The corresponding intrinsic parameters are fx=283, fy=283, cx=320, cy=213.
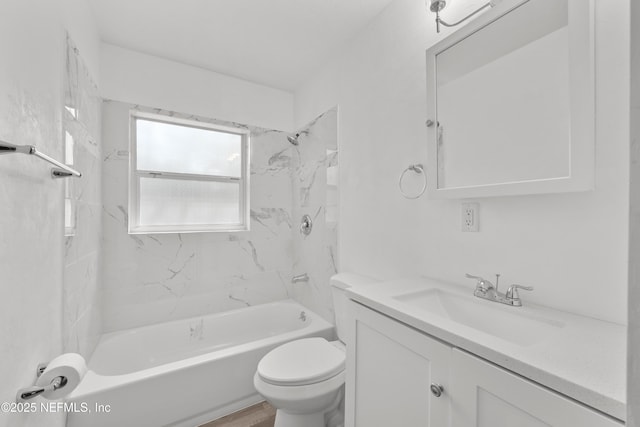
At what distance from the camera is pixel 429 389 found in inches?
32.5

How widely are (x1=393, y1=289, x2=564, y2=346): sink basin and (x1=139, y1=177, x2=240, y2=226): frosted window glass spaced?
1881mm

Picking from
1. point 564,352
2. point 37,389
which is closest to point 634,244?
point 564,352

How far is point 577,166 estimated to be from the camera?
869mm

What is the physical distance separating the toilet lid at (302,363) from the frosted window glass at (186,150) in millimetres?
1614

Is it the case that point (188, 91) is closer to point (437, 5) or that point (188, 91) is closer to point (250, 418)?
point (437, 5)

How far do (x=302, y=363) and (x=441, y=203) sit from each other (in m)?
1.08

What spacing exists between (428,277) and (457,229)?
0.93 ft

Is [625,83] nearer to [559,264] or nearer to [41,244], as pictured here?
[559,264]

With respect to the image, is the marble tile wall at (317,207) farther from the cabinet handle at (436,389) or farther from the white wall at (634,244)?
the white wall at (634,244)

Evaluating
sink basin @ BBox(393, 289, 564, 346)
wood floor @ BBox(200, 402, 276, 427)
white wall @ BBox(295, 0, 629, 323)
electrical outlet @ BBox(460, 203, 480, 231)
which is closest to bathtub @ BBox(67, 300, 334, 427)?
wood floor @ BBox(200, 402, 276, 427)

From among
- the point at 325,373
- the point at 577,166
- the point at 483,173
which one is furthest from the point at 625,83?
the point at 325,373

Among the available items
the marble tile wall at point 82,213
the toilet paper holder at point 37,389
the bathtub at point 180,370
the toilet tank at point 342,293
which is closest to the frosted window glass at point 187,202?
the marble tile wall at point 82,213

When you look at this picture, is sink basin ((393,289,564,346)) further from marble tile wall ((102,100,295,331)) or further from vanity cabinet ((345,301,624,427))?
marble tile wall ((102,100,295,331))

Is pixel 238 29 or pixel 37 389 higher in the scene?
pixel 238 29
